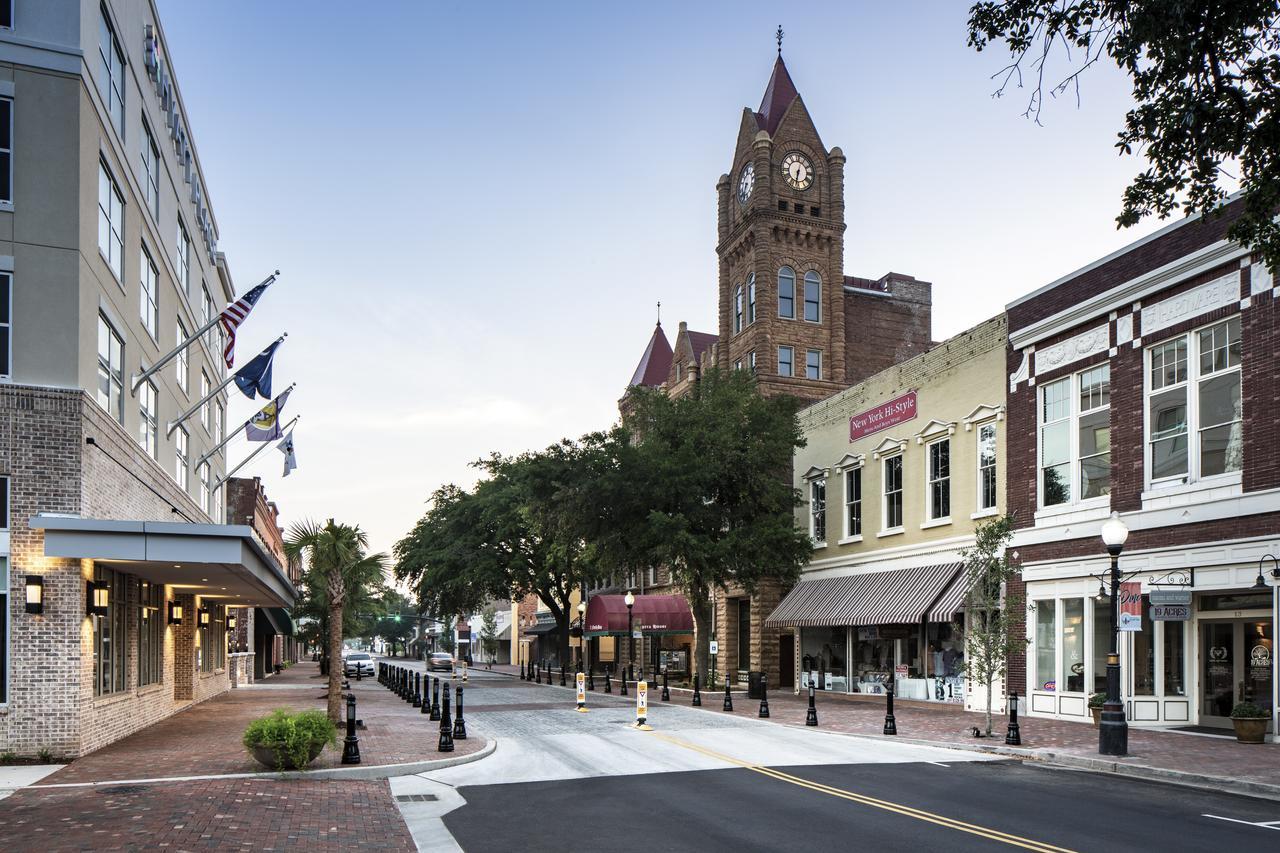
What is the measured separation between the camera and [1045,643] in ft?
80.9

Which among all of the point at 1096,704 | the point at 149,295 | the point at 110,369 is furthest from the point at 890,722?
the point at 149,295

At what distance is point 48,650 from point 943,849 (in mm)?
13316

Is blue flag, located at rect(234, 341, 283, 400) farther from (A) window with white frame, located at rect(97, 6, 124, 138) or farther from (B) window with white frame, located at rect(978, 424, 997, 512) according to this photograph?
(B) window with white frame, located at rect(978, 424, 997, 512)

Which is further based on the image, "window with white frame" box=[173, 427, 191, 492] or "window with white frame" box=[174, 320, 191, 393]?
"window with white frame" box=[174, 320, 191, 393]

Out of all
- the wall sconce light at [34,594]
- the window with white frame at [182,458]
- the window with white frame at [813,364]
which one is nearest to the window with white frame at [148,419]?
the window with white frame at [182,458]

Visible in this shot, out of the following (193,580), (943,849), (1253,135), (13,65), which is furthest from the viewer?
(193,580)

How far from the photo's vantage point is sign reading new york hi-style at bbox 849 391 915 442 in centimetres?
3173

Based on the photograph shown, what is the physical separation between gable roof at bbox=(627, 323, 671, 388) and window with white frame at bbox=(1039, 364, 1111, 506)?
40.7 meters

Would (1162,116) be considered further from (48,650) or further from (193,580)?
(193,580)

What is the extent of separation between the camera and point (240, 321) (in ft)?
70.6

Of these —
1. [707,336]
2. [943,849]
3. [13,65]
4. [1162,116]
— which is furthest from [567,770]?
[707,336]

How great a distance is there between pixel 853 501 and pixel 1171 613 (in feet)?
50.5

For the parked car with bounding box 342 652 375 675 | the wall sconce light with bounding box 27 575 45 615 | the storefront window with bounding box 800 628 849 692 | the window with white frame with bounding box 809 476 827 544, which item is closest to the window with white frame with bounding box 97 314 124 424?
the wall sconce light with bounding box 27 575 45 615

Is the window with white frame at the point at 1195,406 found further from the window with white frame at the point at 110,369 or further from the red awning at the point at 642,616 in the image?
the red awning at the point at 642,616
